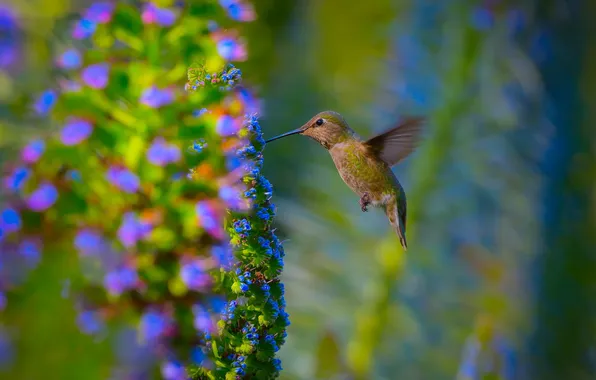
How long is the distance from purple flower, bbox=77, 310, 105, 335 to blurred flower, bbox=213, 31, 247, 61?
13cm

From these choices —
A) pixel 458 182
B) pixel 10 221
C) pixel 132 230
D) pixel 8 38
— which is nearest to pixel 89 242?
pixel 132 230

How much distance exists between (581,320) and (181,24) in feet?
4.83

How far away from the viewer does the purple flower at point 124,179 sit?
367 mm

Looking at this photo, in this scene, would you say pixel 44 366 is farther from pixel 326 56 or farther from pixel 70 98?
pixel 326 56

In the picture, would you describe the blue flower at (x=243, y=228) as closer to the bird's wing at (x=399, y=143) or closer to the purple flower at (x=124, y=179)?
the purple flower at (x=124, y=179)

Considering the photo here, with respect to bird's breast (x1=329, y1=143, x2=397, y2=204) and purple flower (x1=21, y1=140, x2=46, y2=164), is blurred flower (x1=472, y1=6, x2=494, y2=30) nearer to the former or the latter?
bird's breast (x1=329, y1=143, x2=397, y2=204)

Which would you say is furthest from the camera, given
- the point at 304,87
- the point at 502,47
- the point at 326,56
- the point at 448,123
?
the point at 304,87

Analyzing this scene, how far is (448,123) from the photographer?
109 cm

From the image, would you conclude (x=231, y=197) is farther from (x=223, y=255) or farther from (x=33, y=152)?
(x=33, y=152)

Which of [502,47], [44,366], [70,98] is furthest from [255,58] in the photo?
[44,366]

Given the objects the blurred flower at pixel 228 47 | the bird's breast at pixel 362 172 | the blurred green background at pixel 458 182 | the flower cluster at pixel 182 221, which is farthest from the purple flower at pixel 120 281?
the blurred green background at pixel 458 182

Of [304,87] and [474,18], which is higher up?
[304,87]

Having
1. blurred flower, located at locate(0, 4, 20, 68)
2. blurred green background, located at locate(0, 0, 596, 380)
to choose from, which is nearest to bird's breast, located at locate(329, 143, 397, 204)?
blurred green background, located at locate(0, 0, 596, 380)

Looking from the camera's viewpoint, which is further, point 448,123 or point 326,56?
point 326,56
